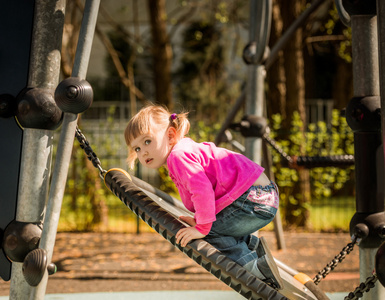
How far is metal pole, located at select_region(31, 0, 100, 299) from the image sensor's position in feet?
6.03

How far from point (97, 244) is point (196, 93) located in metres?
9.77

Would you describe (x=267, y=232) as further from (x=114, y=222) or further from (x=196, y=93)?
(x=196, y=93)

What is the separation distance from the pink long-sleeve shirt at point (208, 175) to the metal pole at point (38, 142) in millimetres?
498

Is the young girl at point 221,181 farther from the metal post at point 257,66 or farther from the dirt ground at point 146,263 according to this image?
the dirt ground at point 146,263

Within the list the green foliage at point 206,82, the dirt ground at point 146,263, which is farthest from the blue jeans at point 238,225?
the green foliage at point 206,82

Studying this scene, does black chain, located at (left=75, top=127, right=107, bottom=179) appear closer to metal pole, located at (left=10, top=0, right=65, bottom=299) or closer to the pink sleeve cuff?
metal pole, located at (left=10, top=0, right=65, bottom=299)

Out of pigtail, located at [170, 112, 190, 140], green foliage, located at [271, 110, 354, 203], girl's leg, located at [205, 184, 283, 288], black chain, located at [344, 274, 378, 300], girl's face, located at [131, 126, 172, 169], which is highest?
pigtail, located at [170, 112, 190, 140]

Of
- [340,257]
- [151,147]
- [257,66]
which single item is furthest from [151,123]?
[257,66]

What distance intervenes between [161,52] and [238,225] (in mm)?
7910

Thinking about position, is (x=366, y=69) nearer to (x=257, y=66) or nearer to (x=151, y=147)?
(x=151, y=147)

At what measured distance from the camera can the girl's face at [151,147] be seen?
1.90 m

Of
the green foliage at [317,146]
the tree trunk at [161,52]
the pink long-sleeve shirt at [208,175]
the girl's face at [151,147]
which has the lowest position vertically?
the green foliage at [317,146]

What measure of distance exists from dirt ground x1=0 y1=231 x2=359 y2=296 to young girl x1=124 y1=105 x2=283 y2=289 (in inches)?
102

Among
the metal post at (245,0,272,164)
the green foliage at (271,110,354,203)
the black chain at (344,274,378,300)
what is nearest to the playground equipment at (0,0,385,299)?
the black chain at (344,274,378,300)
